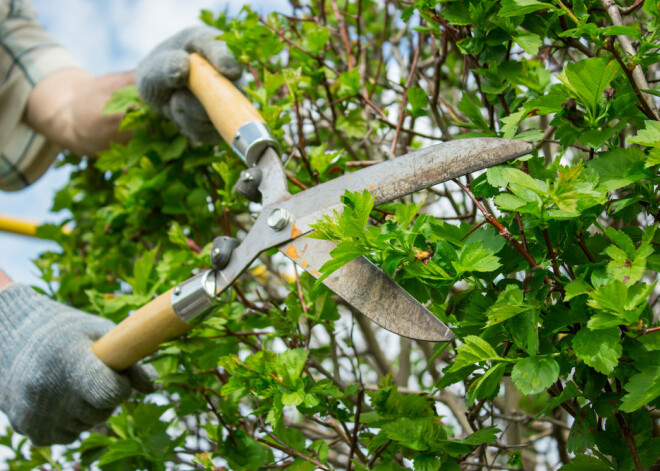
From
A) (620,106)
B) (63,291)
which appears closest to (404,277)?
(620,106)

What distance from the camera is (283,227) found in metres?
1.28

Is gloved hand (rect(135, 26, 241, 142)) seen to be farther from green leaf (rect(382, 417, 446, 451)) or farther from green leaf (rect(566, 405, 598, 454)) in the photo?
green leaf (rect(566, 405, 598, 454))

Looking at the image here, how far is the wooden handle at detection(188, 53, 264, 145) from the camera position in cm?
158

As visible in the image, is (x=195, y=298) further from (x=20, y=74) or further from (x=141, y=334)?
(x=20, y=74)

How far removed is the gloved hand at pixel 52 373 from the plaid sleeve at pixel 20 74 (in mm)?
1207

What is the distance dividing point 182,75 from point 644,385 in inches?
59.8

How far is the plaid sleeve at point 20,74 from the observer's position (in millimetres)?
2707

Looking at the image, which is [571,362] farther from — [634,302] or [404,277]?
[404,277]

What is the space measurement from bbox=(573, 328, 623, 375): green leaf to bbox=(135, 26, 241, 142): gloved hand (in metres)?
1.37

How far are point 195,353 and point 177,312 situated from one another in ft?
0.59

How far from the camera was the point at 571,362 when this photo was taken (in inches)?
36.5

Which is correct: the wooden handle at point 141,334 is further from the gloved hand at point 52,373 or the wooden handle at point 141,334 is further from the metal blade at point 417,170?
the metal blade at point 417,170

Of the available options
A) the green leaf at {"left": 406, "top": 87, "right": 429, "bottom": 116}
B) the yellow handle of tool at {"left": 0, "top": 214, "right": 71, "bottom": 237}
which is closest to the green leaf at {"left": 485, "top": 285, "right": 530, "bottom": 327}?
the green leaf at {"left": 406, "top": 87, "right": 429, "bottom": 116}

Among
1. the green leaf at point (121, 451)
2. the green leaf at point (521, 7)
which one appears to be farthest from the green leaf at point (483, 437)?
the green leaf at point (121, 451)
